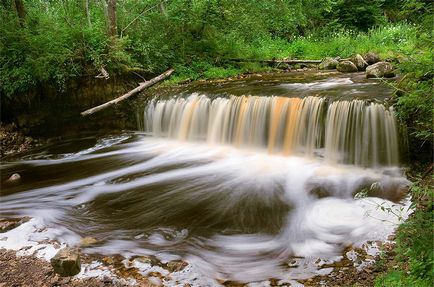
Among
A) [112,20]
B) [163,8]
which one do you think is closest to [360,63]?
[163,8]

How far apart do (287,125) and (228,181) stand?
213 centimetres

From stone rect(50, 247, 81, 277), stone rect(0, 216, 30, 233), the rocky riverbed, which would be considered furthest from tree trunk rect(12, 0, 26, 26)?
stone rect(50, 247, 81, 277)

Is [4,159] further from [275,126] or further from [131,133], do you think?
[275,126]

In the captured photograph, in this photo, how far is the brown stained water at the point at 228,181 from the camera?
200 inches

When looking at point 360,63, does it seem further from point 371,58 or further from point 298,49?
point 298,49

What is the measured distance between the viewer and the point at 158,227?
5.60 meters

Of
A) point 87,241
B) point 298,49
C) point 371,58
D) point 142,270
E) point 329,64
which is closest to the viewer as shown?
point 142,270

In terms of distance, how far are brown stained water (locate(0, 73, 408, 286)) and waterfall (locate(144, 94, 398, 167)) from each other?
0.02 meters

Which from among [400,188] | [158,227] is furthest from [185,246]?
[400,188]

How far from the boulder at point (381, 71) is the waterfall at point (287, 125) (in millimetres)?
2851

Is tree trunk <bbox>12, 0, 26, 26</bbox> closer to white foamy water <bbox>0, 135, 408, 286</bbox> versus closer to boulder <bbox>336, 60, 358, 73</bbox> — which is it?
white foamy water <bbox>0, 135, 408, 286</bbox>

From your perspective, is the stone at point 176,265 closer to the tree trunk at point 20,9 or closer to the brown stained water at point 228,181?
the brown stained water at point 228,181

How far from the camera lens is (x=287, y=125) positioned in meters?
8.38

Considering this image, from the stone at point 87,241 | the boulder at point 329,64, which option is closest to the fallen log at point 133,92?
the stone at point 87,241
